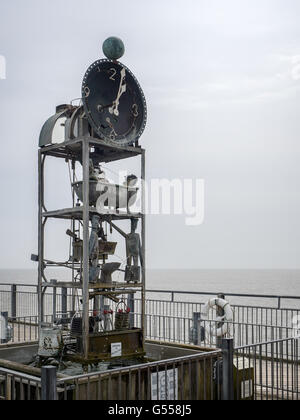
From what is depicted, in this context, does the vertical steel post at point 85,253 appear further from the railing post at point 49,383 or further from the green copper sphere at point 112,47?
the railing post at point 49,383

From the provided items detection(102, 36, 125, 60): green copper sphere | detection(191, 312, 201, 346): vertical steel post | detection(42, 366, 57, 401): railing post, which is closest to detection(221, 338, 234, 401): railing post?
detection(42, 366, 57, 401): railing post

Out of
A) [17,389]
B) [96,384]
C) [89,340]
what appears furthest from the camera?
[89,340]

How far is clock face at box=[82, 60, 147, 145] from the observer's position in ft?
28.4

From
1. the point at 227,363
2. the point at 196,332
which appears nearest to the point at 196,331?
the point at 196,332

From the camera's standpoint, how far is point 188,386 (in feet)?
25.1

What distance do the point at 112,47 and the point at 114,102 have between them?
2.97ft

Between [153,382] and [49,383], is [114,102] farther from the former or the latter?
[49,383]

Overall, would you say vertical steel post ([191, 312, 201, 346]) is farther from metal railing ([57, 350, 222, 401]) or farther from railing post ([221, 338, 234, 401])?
railing post ([221, 338, 234, 401])

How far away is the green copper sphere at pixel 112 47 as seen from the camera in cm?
897

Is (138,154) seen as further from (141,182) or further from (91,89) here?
(91,89)

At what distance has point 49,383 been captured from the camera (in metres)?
5.17
